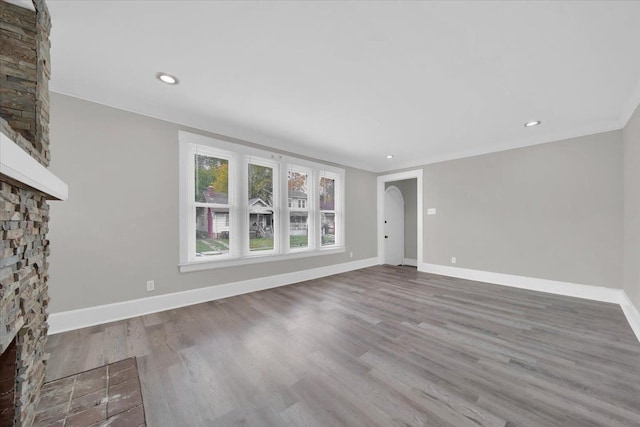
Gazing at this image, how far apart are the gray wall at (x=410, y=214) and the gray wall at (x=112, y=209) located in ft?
16.8

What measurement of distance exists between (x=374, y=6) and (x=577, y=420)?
280cm

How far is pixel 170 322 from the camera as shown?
8.69 feet

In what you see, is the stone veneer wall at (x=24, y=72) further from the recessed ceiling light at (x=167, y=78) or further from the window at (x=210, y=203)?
the window at (x=210, y=203)

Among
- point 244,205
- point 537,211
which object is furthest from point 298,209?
point 537,211

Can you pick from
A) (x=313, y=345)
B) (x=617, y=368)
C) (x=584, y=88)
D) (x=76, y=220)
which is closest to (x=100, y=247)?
(x=76, y=220)

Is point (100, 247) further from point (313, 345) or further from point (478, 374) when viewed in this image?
point (478, 374)

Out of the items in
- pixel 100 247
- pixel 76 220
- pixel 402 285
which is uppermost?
pixel 76 220

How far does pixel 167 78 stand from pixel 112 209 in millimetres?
1604

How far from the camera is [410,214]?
661cm

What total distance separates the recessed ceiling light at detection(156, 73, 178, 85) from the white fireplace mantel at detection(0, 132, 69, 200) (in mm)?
1504

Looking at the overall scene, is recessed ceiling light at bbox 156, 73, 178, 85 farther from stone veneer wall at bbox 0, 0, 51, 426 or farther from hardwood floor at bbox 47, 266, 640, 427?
hardwood floor at bbox 47, 266, 640, 427

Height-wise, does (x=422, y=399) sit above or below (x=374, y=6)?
below

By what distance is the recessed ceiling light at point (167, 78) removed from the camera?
2.30m

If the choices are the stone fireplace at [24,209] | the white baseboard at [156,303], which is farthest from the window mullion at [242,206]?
the stone fireplace at [24,209]
